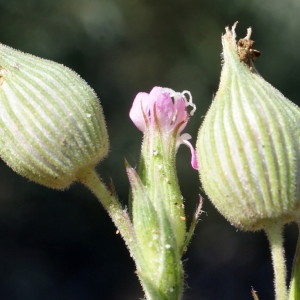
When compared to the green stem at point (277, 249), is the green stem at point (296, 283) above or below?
below

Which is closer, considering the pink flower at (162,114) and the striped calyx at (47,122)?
the striped calyx at (47,122)

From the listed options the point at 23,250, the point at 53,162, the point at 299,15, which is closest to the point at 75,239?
the point at 23,250

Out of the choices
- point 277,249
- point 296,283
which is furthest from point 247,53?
point 296,283

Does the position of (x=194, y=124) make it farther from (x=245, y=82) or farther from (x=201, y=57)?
(x=245, y=82)

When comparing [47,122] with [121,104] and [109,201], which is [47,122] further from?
[121,104]

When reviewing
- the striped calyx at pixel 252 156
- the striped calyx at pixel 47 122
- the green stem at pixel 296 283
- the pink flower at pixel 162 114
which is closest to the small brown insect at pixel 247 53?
the striped calyx at pixel 252 156

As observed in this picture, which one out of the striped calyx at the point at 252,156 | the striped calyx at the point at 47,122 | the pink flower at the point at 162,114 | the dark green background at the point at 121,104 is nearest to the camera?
the striped calyx at the point at 252,156

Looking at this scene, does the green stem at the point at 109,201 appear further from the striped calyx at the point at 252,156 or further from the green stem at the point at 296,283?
the green stem at the point at 296,283
